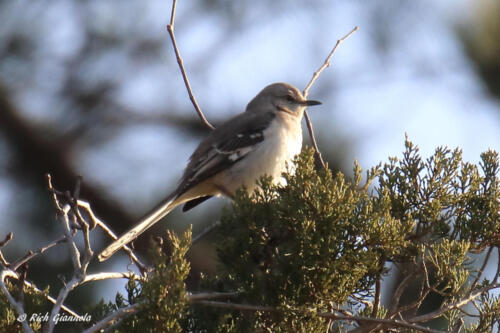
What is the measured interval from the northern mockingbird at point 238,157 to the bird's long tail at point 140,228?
0.07 feet

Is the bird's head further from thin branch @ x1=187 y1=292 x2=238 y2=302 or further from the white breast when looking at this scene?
thin branch @ x1=187 y1=292 x2=238 y2=302

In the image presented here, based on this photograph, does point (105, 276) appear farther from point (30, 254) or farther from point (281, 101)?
point (281, 101)

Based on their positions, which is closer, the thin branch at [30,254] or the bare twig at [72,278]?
the bare twig at [72,278]

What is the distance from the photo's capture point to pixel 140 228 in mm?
4469

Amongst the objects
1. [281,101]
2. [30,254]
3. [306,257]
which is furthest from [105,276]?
[281,101]

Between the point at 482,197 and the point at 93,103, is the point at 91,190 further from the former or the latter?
the point at 482,197

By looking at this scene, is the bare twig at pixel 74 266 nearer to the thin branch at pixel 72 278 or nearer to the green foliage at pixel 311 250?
the thin branch at pixel 72 278

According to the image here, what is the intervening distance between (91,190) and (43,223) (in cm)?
58

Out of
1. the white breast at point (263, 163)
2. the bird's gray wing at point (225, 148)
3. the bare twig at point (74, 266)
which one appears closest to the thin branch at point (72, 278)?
the bare twig at point (74, 266)

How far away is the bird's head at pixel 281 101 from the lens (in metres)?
6.11

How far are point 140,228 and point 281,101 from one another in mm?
2195

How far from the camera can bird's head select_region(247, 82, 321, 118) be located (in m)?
6.11

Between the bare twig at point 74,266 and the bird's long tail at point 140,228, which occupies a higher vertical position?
the bird's long tail at point 140,228

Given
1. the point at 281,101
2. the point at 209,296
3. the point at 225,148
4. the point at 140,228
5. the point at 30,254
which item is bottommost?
the point at 209,296
